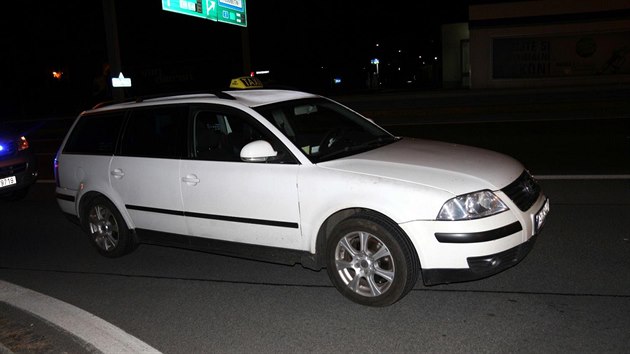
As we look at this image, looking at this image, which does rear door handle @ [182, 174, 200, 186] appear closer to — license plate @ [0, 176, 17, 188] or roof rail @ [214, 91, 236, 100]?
roof rail @ [214, 91, 236, 100]

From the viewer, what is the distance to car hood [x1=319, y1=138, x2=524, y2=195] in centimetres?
426

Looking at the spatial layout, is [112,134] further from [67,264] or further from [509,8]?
[509,8]

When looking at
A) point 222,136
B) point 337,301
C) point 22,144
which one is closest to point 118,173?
point 222,136

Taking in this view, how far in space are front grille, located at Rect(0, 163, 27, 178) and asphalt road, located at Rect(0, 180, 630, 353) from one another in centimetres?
256

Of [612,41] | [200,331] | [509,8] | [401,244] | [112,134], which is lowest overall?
[200,331]

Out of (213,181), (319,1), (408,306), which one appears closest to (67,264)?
(213,181)

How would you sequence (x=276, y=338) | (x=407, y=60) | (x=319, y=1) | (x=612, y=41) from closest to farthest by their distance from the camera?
(x=276, y=338) → (x=612, y=41) → (x=319, y=1) → (x=407, y=60)

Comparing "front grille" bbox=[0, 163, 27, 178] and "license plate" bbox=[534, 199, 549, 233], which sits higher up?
"front grille" bbox=[0, 163, 27, 178]

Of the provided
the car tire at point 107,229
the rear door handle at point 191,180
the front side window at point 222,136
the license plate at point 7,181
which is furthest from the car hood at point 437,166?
the license plate at point 7,181

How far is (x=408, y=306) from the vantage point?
4.50m

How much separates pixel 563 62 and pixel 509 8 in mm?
4402

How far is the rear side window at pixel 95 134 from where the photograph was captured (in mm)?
6048

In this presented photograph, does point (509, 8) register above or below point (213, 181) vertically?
above

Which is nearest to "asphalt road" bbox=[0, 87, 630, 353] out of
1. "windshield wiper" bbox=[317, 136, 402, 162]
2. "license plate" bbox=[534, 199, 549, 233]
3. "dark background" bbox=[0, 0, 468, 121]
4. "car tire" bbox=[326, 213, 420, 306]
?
"car tire" bbox=[326, 213, 420, 306]
